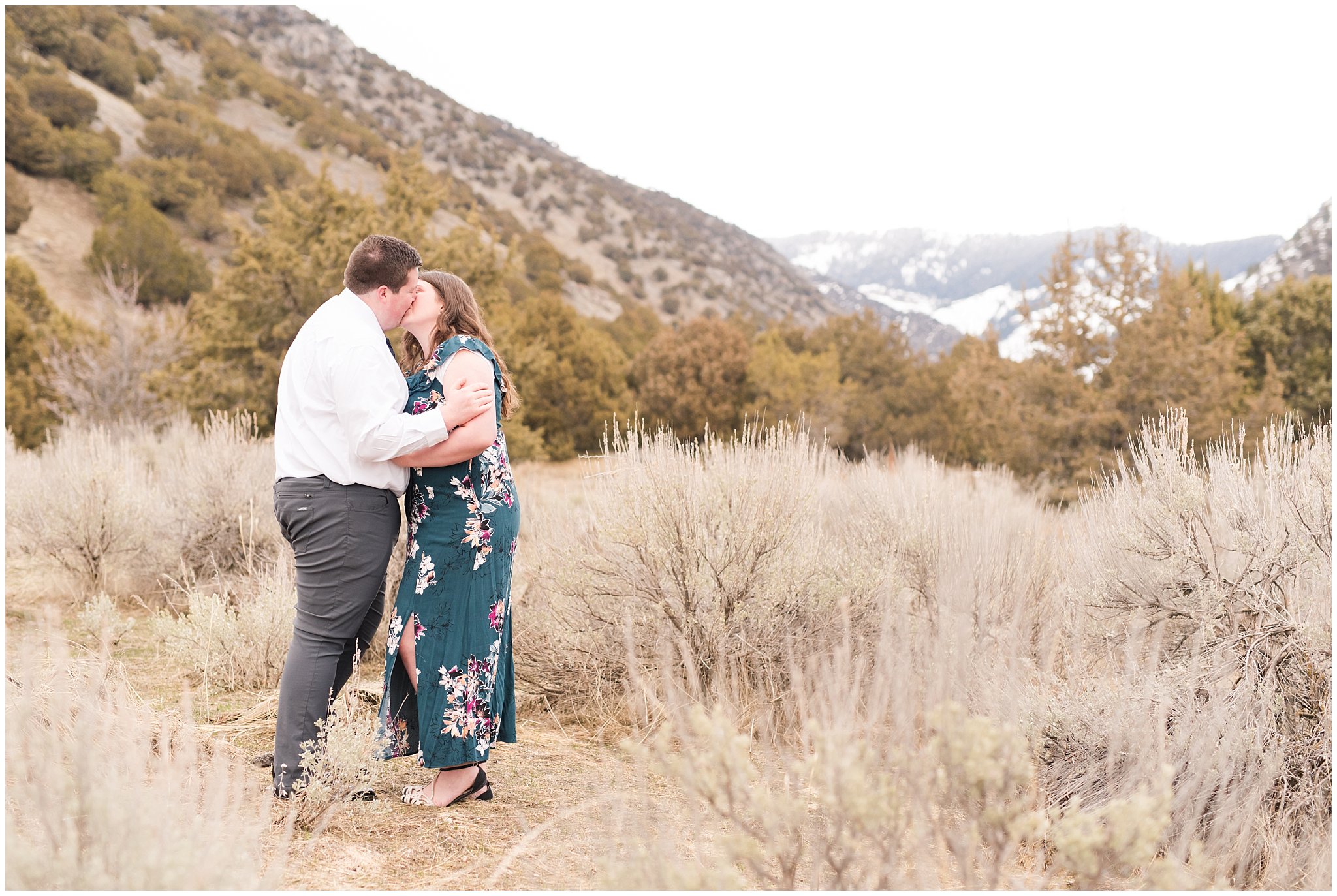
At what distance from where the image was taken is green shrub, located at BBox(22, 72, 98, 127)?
93.7 feet

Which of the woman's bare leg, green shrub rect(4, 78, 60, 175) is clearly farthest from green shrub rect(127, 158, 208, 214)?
the woman's bare leg

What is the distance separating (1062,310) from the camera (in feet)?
54.3

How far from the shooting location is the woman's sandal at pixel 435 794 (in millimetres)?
3283

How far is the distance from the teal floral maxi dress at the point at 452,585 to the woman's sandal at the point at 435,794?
0.19 m

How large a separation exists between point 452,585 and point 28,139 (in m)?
32.6

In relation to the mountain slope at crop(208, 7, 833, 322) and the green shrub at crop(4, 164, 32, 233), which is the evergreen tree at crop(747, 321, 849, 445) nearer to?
the green shrub at crop(4, 164, 32, 233)

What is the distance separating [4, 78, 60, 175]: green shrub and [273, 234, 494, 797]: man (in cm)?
3139

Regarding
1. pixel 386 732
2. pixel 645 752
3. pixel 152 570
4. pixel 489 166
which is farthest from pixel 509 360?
pixel 489 166

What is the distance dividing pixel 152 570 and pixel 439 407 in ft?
17.6

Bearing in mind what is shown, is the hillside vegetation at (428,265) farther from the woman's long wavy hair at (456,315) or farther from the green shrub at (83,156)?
the woman's long wavy hair at (456,315)

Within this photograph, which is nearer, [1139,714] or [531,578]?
[1139,714]

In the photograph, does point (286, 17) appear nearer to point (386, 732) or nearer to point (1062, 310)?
point (1062, 310)

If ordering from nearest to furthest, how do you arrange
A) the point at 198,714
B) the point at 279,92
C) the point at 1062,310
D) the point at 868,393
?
1. the point at 198,714
2. the point at 1062,310
3. the point at 868,393
4. the point at 279,92

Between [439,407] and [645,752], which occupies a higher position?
[439,407]
